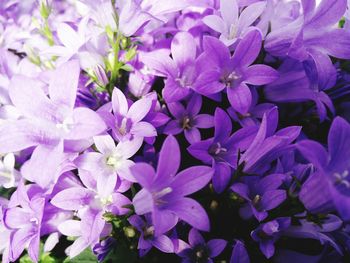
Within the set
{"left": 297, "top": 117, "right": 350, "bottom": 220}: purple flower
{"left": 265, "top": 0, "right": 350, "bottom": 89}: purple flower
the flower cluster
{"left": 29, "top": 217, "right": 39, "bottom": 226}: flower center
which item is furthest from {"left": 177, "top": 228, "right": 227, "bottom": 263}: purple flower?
{"left": 265, "top": 0, "right": 350, "bottom": 89}: purple flower

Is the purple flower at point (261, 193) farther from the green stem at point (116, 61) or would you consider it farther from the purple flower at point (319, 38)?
the green stem at point (116, 61)

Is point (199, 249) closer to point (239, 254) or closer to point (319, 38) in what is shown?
point (239, 254)

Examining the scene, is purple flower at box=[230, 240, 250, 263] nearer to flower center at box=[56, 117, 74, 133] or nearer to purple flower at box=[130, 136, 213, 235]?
purple flower at box=[130, 136, 213, 235]

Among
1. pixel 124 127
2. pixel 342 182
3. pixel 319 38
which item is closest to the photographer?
pixel 342 182

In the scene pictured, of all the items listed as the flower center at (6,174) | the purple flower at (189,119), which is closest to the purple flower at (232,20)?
the purple flower at (189,119)

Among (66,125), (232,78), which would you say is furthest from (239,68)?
(66,125)
